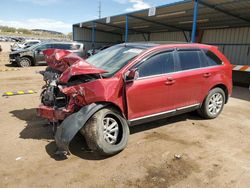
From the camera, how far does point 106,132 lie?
3.70 m

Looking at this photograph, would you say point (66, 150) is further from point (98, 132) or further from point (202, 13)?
point (202, 13)

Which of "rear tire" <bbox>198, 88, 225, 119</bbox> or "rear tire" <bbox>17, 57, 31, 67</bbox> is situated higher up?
"rear tire" <bbox>17, 57, 31, 67</bbox>

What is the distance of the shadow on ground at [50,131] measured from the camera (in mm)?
3750

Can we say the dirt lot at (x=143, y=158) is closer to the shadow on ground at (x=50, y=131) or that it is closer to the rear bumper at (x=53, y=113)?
the shadow on ground at (x=50, y=131)

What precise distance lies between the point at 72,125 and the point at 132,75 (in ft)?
4.01

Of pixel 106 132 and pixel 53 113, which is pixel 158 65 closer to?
pixel 106 132

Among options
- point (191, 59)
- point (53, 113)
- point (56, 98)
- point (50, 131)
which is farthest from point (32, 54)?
point (191, 59)

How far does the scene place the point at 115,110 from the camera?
12.5 ft

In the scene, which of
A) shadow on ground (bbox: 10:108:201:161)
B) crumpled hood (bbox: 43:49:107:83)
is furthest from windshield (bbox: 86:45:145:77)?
shadow on ground (bbox: 10:108:201:161)

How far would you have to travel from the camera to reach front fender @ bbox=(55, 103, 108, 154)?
11.0 feet

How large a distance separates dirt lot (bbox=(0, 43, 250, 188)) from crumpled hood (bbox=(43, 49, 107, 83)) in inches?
48.8

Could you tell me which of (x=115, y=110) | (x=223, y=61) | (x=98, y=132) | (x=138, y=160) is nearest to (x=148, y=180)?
(x=138, y=160)

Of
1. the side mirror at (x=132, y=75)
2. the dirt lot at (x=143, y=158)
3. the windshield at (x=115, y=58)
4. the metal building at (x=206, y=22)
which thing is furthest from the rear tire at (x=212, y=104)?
the metal building at (x=206, y=22)

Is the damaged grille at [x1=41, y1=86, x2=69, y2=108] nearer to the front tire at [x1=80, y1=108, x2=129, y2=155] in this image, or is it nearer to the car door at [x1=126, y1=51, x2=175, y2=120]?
the front tire at [x1=80, y1=108, x2=129, y2=155]
